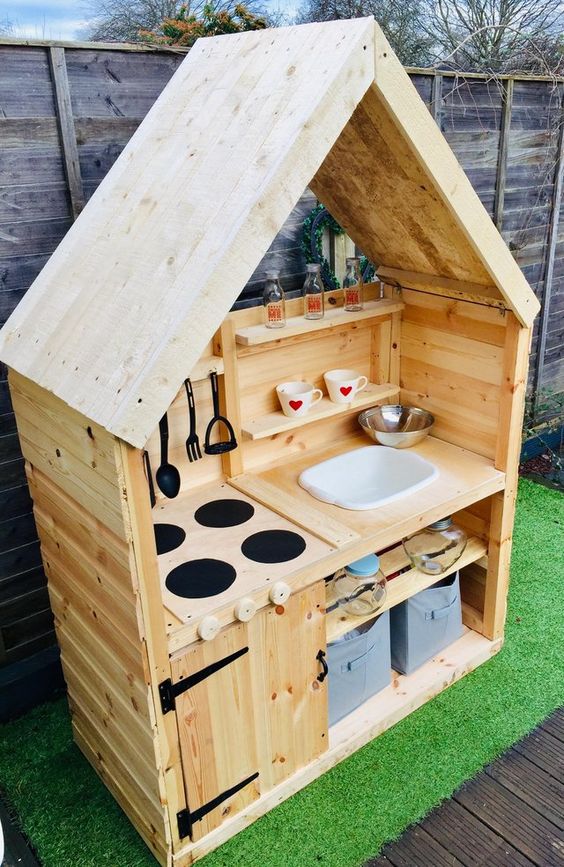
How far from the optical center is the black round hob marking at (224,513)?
226cm

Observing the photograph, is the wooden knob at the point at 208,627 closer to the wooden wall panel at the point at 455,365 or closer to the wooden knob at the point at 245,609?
the wooden knob at the point at 245,609

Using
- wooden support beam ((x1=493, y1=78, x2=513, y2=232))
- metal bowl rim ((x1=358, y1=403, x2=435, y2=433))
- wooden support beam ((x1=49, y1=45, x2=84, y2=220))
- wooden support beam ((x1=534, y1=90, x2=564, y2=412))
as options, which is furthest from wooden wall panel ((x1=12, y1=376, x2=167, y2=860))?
wooden support beam ((x1=534, y1=90, x2=564, y2=412))

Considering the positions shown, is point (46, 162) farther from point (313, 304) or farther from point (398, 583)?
point (398, 583)

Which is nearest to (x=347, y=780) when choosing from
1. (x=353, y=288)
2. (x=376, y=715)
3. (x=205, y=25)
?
(x=376, y=715)

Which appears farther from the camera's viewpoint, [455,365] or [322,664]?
[455,365]

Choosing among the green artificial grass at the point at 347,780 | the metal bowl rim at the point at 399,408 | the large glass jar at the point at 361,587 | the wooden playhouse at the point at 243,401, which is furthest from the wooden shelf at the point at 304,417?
the green artificial grass at the point at 347,780

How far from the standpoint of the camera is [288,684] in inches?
84.3

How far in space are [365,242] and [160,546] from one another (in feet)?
4.22

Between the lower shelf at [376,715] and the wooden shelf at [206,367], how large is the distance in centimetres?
125

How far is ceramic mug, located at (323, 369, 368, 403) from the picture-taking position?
254 centimetres

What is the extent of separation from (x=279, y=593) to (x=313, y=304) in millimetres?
1011

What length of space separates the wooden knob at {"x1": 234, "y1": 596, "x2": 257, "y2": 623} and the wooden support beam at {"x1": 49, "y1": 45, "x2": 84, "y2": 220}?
1.36 meters

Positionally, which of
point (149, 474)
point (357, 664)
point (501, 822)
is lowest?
point (501, 822)

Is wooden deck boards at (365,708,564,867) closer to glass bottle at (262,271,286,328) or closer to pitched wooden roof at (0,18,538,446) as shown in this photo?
pitched wooden roof at (0,18,538,446)
